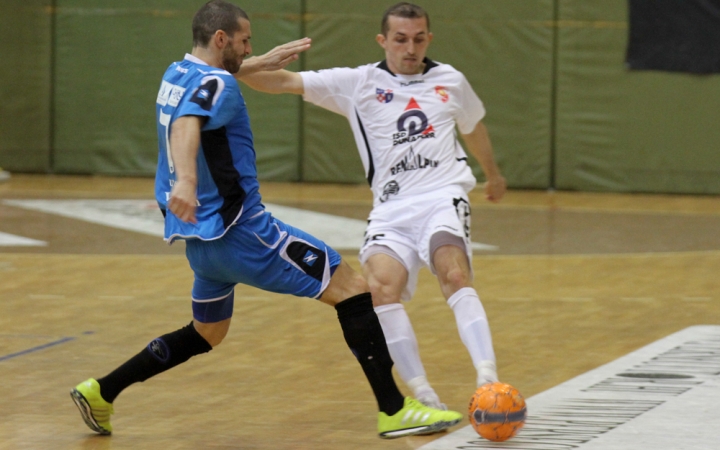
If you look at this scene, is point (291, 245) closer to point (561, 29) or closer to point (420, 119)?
point (420, 119)

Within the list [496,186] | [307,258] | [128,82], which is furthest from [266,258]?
[128,82]

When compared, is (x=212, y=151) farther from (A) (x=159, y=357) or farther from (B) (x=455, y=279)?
(B) (x=455, y=279)

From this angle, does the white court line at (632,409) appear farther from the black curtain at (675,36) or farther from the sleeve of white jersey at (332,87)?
the black curtain at (675,36)

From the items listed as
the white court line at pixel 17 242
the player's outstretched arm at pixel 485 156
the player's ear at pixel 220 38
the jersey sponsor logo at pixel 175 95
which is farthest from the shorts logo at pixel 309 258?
the white court line at pixel 17 242

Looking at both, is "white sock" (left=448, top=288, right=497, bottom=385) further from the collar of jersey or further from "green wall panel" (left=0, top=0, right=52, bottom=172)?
"green wall panel" (left=0, top=0, right=52, bottom=172)

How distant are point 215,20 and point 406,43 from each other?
4.23 ft

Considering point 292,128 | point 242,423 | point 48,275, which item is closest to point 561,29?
point 292,128

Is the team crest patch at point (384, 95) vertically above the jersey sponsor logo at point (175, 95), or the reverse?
the jersey sponsor logo at point (175, 95)

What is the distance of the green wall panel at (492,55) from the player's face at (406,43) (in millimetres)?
10229

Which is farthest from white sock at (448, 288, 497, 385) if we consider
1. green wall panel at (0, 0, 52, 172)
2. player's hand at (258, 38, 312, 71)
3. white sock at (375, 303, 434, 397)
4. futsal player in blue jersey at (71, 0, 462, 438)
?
green wall panel at (0, 0, 52, 172)

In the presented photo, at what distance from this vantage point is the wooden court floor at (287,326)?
5.14 m

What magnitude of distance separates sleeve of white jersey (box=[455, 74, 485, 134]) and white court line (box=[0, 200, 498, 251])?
16.1ft

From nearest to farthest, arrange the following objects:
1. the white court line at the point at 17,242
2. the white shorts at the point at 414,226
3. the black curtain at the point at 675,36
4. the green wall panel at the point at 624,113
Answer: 1. the white shorts at the point at 414,226
2. the white court line at the point at 17,242
3. the black curtain at the point at 675,36
4. the green wall panel at the point at 624,113

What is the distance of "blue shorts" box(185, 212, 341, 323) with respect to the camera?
4613mm
